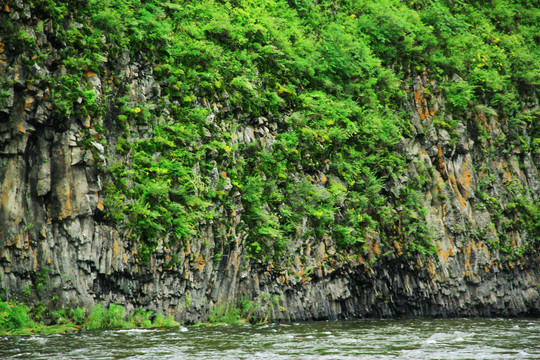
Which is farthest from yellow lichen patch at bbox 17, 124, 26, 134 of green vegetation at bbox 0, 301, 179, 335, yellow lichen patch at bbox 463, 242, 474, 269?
yellow lichen patch at bbox 463, 242, 474, 269

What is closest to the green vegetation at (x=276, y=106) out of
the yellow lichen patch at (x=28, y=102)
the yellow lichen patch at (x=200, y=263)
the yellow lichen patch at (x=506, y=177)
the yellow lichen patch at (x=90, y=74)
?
the yellow lichen patch at (x=90, y=74)

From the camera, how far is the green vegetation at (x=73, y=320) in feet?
35.1

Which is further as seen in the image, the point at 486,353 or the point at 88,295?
the point at 88,295

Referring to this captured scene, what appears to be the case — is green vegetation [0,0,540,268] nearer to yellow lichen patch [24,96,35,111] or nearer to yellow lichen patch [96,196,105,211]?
yellow lichen patch [96,196,105,211]

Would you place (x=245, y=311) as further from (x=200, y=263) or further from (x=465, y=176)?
(x=465, y=176)

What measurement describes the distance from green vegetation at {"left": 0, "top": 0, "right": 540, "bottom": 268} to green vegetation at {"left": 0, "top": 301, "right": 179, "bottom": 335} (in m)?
1.57

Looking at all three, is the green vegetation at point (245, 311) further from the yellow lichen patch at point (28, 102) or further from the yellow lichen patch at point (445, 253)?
the yellow lichen patch at point (445, 253)

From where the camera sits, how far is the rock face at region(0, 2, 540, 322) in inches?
456

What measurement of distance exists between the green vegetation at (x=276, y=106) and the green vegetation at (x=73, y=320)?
5.14 ft


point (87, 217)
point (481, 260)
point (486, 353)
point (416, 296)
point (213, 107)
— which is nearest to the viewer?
point (486, 353)

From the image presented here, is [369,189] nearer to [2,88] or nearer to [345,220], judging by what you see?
[345,220]

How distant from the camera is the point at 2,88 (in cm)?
1135

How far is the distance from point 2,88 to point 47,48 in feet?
5.42

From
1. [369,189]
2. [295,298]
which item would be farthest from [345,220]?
[295,298]
